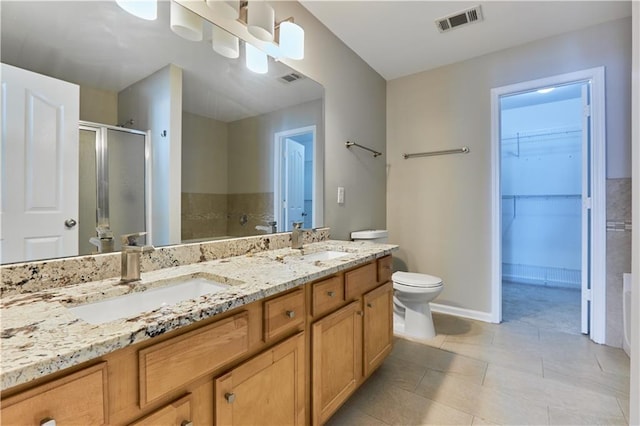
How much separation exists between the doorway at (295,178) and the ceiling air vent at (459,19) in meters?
1.30

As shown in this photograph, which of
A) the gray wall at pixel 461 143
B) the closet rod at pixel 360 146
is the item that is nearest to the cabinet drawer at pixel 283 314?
the closet rod at pixel 360 146

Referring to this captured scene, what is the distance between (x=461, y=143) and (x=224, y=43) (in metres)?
2.30

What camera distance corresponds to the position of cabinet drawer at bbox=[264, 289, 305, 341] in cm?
100

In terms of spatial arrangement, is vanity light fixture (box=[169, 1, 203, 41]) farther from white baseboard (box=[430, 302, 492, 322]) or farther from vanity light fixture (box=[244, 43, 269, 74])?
white baseboard (box=[430, 302, 492, 322])

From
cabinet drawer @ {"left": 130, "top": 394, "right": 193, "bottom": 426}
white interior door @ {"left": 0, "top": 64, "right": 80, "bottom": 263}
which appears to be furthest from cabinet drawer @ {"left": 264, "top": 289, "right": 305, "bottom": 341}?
white interior door @ {"left": 0, "top": 64, "right": 80, "bottom": 263}

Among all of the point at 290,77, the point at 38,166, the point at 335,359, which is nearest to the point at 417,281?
the point at 335,359

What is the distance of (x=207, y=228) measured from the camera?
4.82 feet

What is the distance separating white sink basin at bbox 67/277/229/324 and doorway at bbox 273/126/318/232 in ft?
2.68

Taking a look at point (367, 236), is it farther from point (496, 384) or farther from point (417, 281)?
point (496, 384)

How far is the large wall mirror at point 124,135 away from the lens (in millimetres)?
935

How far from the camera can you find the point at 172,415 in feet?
2.35

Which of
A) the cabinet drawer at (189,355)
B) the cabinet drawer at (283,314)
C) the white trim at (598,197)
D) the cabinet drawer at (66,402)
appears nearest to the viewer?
the cabinet drawer at (66,402)

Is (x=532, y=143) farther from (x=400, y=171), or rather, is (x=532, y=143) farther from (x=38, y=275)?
(x=38, y=275)

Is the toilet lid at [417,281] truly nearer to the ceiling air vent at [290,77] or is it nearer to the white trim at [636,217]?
the white trim at [636,217]
